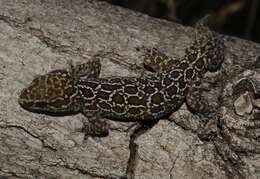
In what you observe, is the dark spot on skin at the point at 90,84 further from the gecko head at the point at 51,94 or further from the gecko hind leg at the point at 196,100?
the gecko hind leg at the point at 196,100

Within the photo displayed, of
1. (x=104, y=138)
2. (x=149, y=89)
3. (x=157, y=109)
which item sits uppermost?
(x=149, y=89)

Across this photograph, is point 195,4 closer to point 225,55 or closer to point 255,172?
point 225,55

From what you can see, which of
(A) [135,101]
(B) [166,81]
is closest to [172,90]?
(B) [166,81]

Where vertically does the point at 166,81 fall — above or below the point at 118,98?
above

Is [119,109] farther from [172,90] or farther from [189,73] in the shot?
[189,73]

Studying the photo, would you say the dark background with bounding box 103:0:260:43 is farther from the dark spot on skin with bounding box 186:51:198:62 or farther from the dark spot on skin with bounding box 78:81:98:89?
the dark spot on skin with bounding box 78:81:98:89
